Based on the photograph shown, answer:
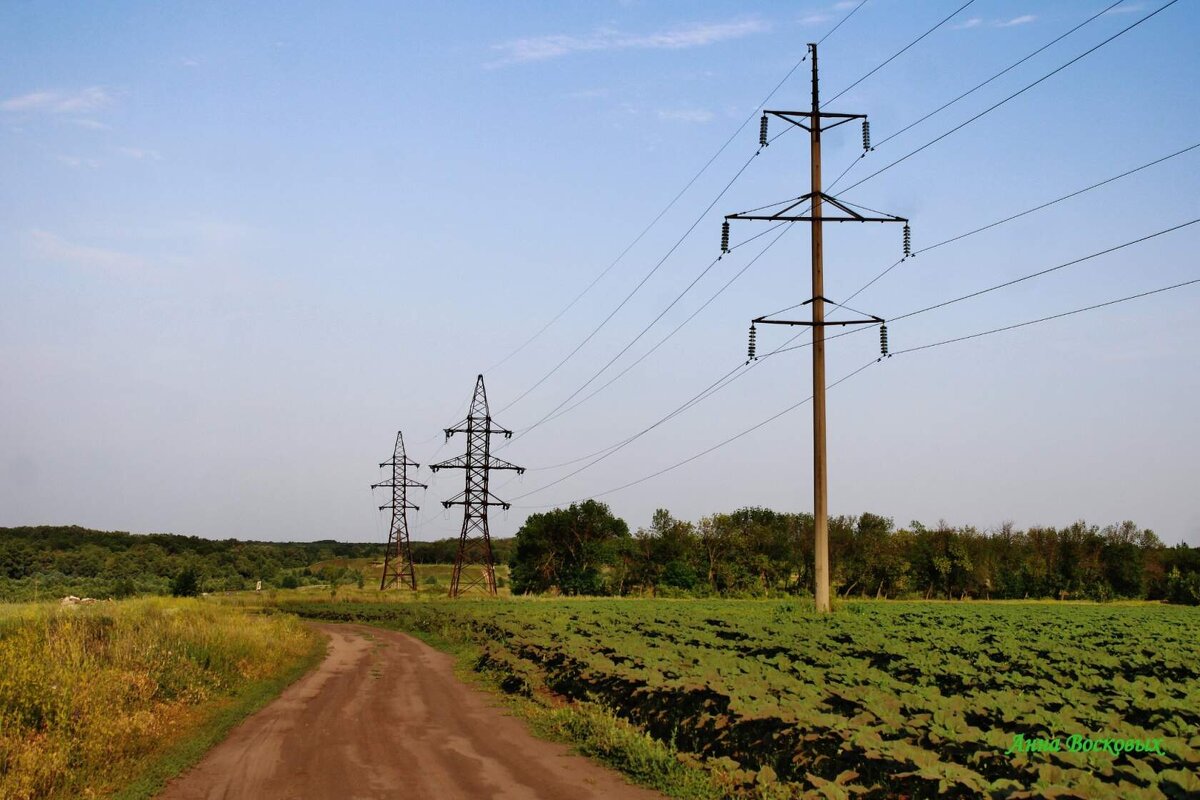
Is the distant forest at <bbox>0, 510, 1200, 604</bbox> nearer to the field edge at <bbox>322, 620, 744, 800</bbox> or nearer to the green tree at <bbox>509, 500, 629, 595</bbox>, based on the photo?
the green tree at <bbox>509, 500, 629, 595</bbox>

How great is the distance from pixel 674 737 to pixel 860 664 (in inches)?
231

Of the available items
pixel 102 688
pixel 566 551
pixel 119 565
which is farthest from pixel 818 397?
pixel 119 565

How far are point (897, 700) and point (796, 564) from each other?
333ft

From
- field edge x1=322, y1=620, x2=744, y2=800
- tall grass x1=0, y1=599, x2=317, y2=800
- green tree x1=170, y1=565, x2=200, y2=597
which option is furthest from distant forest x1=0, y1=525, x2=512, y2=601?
field edge x1=322, y1=620, x2=744, y2=800

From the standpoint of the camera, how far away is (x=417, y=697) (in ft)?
75.6

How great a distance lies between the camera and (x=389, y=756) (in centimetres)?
→ 1543

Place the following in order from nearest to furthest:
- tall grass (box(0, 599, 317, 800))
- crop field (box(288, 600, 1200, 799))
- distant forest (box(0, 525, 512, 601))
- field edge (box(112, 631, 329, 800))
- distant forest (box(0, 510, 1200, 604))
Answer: crop field (box(288, 600, 1200, 799)) < field edge (box(112, 631, 329, 800)) < tall grass (box(0, 599, 317, 800)) < distant forest (box(0, 525, 512, 601)) < distant forest (box(0, 510, 1200, 604))

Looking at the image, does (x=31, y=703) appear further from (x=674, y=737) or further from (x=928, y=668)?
(x=928, y=668)

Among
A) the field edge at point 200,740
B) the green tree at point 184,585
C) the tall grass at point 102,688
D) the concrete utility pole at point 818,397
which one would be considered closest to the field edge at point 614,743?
the field edge at point 200,740

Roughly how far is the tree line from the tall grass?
80.4 m

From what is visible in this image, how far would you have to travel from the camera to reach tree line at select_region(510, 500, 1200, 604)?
359ft

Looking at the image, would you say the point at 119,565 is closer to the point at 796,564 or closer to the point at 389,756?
the point at 796,564

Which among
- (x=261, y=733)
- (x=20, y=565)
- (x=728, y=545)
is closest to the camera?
(x=261, y=733)

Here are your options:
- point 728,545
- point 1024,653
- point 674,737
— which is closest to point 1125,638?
point 1024,653
